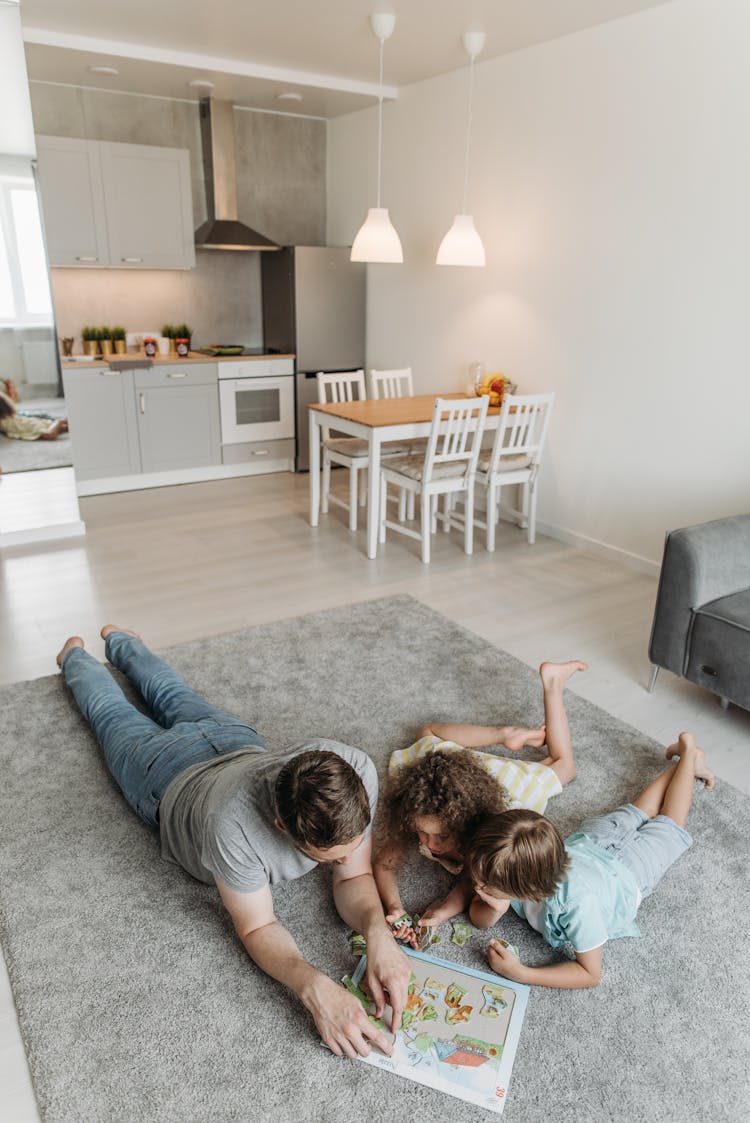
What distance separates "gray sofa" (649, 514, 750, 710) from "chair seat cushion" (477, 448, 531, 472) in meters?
1.68

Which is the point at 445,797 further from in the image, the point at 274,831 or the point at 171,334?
the point at 171,334

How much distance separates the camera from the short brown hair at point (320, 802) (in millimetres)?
1375

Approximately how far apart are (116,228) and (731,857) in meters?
4.95

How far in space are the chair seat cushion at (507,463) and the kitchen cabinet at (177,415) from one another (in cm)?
211

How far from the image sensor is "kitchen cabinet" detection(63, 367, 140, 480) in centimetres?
500

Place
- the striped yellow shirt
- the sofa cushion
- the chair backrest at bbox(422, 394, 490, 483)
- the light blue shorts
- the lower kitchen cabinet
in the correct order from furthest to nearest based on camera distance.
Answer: the lower kitchen cabinet → the chair backrest at bbox(422, 394, 490, 483) → the sofa cushion → the striped yellow shirt → the light blue shorts

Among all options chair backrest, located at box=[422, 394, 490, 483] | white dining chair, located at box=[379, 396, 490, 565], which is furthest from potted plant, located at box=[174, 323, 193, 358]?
chair backrest, located at box=[422, 394, 490, 483]

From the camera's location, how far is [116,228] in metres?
5.05

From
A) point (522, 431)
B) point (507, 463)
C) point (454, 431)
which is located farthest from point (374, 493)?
point (522, 431)

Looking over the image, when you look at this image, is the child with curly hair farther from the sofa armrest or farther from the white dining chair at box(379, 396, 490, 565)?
the white dining chair at box(379, 396, 490, 565)

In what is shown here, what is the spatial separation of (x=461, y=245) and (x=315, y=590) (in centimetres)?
203

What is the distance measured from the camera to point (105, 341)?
17.6 ft

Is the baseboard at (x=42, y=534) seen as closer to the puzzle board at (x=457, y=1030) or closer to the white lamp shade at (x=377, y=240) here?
the white lamp shade at (x=377, y=240)

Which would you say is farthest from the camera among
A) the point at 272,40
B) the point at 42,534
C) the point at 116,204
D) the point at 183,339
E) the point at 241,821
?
the point at 183,339
